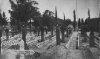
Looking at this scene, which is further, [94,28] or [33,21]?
[33,21]

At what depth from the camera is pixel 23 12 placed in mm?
12320

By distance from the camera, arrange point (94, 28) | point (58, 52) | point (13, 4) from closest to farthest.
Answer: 1. point (58, 52)
2. point (94, 28)
3. point (13, 4)

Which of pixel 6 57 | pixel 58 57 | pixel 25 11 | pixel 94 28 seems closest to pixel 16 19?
pixel 25 11

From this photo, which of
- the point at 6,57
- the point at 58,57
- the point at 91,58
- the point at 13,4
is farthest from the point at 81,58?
the point at 13,4

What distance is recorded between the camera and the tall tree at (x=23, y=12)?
1238 cm

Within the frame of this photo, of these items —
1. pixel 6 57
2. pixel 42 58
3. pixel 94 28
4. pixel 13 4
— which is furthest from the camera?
pixel 13 4

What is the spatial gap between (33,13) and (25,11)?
82 centimetres

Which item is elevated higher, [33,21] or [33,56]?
[33,21]

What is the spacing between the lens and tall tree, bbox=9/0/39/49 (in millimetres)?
12375

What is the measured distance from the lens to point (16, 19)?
42.0 feet

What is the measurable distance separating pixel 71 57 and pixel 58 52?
141 centimetres

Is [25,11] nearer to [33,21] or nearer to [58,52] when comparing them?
[33,21]

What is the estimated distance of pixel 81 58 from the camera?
8.85 meters

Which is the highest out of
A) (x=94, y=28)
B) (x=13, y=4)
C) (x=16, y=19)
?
(x=13, y=4)
